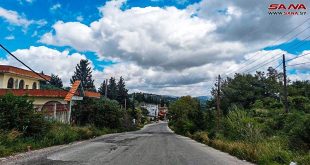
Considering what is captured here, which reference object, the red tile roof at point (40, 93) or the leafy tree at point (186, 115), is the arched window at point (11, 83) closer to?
the red tile roof at point (40, 93)

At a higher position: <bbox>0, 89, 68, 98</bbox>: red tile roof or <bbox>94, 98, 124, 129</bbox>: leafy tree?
<bbox>0, 89, 68, 98</bbox>: red tile roof

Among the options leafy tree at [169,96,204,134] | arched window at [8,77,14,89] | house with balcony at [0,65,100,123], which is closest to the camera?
house with balcony at [0,65,100,123]

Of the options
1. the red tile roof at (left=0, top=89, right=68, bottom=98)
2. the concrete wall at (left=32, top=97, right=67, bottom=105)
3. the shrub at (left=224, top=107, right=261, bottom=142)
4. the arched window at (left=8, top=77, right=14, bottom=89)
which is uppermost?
the arched window at (left=8, top=77, right=14, bottom=89)

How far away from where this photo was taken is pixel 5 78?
34.5 meters

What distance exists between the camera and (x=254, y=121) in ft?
62.0

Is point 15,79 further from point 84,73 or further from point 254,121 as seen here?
point 84,73

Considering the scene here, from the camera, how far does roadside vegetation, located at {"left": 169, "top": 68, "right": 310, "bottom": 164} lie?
13828mm

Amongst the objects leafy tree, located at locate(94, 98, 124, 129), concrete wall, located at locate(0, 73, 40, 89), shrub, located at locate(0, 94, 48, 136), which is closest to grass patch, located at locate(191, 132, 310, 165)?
shrub, located at locate(0, 94, 48, 136)

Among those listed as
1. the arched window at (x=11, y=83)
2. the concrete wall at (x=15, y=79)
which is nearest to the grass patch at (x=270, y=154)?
the concrete wall at (x=15, y=79)

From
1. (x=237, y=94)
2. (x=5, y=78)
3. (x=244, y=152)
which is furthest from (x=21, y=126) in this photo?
(x=237, y=94)

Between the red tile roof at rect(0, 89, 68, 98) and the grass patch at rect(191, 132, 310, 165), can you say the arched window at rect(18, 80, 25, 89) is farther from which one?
the grass patch at rect(191, 132, 310, 165)

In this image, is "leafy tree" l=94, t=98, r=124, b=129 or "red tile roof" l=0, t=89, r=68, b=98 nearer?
"red tile roof" l=0, t=89, r=68, b=98

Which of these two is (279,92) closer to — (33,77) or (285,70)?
(285,70)

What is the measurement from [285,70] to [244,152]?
943 inches
